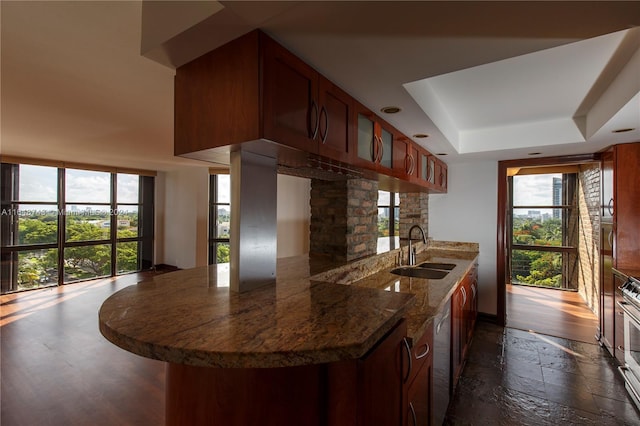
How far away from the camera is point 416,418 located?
1.48 metres

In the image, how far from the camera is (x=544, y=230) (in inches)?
228

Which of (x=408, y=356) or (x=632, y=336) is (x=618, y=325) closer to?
(x=632, y=336)

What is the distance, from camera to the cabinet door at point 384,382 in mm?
988

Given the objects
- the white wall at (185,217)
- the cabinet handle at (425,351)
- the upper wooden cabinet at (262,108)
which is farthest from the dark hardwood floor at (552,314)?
the white wall at (185,217)

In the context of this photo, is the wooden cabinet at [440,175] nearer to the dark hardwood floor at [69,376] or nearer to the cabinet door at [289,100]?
the cabinet door at [289,100]

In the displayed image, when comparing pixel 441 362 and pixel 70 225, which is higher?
pixel 70 225

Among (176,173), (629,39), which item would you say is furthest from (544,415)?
(176,173)

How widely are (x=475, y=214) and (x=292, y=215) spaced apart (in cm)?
334

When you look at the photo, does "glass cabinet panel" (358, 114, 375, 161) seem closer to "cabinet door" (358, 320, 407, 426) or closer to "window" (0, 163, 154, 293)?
"cabinet door" (358, 320, 407, 426)

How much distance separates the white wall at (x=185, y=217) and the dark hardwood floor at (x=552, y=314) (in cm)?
592

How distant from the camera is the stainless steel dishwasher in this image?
1780 mm

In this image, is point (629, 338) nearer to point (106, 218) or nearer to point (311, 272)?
point (311, 272)

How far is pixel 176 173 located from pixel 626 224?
7846 millimetres

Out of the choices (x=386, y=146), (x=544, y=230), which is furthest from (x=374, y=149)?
(x=544, y=230)
